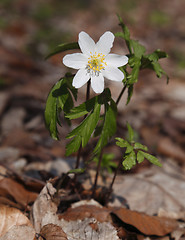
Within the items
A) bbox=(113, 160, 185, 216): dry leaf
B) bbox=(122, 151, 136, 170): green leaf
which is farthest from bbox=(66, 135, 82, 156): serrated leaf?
bbox=(113, 160, 185, 216): dry leaf

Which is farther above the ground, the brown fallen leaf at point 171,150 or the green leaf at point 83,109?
the green leaf at point 83,109

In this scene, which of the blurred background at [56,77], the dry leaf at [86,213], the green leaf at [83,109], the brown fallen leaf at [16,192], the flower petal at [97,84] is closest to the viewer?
the flower petal at [97,84]

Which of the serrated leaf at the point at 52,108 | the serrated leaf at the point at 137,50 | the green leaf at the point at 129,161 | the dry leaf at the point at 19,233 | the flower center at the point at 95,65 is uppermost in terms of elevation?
the serrated leaf at the point at 137,50

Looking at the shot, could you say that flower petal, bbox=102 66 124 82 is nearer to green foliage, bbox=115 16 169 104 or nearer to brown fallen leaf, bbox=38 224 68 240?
green foliage, bbox=115 16 169 104

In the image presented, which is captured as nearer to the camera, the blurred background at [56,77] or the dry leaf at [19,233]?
the dry leaf at [19,233]

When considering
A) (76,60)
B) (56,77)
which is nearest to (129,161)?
(76,60)

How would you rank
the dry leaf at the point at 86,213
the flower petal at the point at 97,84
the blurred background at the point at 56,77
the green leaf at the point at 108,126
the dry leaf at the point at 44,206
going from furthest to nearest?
the blurred background at the point at 56,77 < the dry leaf at the point at 86,213 < the dry leaf at the point at 44,206 < the green leaf at the point at 108,126 < the flower petal at the point at 97,84

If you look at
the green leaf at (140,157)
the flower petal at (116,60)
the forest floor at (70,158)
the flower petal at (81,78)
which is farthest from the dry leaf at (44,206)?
the flower petal at (116,60)

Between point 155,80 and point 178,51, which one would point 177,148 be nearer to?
point 155,80

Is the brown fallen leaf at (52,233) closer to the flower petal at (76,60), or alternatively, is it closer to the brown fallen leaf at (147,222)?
the brown fallen leaf at (147,222)
